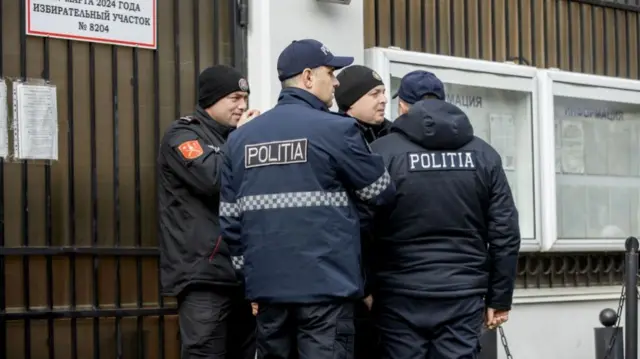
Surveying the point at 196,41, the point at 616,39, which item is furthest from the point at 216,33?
the point at 616,39

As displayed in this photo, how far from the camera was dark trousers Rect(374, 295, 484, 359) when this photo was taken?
19.1 feet

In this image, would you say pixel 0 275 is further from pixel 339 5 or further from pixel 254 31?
pixel 339 5

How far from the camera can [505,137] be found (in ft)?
30.5

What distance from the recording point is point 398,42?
859cm

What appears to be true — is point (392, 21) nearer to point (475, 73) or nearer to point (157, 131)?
point (475, 73)

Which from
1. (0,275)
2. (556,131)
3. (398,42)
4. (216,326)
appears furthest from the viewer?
(556,131)

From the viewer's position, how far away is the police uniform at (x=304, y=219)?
521 cm

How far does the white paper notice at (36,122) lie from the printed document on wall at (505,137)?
11.7ft

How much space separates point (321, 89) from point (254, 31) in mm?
2263

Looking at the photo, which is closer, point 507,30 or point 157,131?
point 157,131

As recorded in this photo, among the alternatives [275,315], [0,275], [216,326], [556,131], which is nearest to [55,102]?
[0,275]

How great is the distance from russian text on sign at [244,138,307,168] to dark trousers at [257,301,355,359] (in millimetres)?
601

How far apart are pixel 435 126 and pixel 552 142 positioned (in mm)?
3731

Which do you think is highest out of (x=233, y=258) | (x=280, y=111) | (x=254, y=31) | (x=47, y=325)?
(x=254, y=31)
